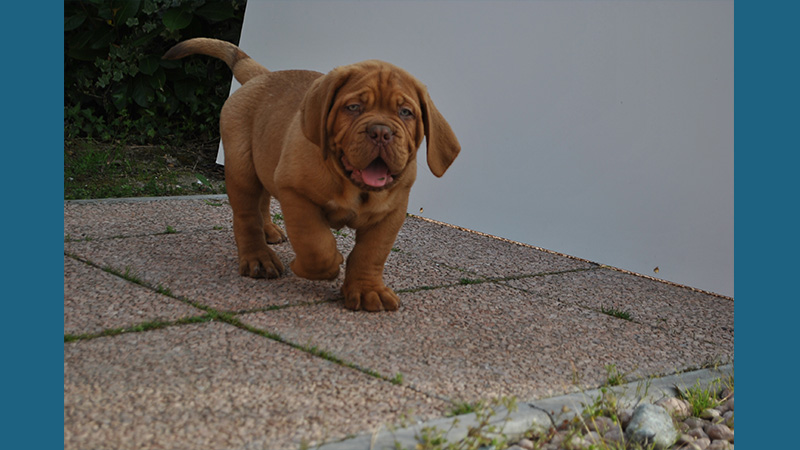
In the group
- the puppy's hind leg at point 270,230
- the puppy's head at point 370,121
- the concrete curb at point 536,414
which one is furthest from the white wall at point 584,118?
the puppy's head at point 370,121

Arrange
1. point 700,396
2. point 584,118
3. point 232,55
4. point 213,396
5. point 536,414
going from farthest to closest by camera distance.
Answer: point 584,118
point 232,55
point 700,396
point 536,414
point 213,396

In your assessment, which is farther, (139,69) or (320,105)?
(139,69)

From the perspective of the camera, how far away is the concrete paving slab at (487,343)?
3139mm

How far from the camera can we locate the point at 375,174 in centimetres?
Result: 361

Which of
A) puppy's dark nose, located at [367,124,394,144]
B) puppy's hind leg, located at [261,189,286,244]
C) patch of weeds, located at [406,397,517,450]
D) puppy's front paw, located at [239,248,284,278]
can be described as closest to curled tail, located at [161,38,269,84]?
puppy's hind leg, located at [261,189,286,244]

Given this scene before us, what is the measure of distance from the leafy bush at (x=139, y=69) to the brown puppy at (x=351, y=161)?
162 inches

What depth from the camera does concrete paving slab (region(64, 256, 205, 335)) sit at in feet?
11.2

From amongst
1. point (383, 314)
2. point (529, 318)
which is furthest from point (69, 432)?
point (529, 318)

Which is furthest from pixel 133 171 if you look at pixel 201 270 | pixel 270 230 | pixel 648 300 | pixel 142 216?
pixel 648 300

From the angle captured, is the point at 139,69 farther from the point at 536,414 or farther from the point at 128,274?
the point at 536,414

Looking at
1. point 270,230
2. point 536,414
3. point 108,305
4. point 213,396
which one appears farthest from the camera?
point 270,230

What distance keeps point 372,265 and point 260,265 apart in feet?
2.38

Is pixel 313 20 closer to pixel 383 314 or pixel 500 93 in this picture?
pixel 500 93

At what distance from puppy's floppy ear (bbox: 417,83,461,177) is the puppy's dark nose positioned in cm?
31
